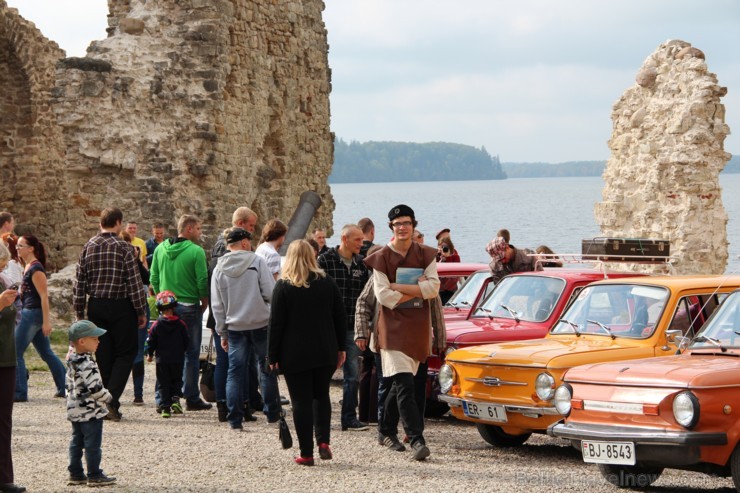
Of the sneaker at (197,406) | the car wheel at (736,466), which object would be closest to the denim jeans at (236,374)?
the sneaker at (197,406)

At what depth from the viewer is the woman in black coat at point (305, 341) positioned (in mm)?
8992

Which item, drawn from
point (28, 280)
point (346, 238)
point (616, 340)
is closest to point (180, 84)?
point (28, 280)

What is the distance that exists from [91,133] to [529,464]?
1084 cm

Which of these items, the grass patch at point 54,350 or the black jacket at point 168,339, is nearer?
the black jacket at point 168,339

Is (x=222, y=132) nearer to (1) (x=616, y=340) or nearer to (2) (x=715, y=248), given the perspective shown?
(2) (x=715, y=248)

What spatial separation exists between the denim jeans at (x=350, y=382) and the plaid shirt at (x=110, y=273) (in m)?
1.87

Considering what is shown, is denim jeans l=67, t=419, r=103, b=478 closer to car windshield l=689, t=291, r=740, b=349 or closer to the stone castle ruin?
car windshield l=689, t=291, r=740, b=349

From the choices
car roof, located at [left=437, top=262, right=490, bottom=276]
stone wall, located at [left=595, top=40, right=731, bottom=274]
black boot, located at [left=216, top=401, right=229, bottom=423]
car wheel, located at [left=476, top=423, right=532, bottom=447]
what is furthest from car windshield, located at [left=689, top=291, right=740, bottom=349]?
stone wall, located at [left=595, top=40, right=731, bottom=274]

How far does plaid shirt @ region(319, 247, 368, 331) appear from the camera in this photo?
35.7 ft

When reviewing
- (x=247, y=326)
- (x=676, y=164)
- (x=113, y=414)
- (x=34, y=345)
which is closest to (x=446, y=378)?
(x=247, y=326)

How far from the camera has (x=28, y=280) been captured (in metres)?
11.9

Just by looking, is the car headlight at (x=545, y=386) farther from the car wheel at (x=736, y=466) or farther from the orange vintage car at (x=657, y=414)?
the car wheel at (x=736, y=466)

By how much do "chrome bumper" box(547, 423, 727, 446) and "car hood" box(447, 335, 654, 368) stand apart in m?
1.08

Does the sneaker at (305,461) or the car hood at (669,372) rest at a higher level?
the car hood at (669,372)
